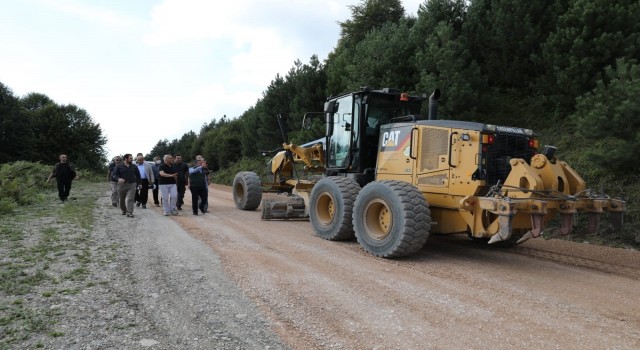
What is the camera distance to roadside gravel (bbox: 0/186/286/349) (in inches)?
136

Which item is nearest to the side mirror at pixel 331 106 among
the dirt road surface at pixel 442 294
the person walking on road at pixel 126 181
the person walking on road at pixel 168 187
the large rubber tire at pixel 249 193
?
the dirt road surface at pixel 442 294

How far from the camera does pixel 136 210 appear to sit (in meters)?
12.3

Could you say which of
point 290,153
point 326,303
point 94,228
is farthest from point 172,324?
point 290,153

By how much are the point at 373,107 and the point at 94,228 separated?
578 cm

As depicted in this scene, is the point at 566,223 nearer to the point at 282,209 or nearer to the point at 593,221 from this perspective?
the point at 593,221

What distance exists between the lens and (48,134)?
38.0 meters

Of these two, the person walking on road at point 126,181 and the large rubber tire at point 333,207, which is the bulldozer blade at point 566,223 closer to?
the large rubber tire at point 333,207

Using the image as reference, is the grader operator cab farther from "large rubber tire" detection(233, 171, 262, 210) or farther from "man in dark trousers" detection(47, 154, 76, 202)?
"man in dark trousers" detection(47, 154, 76, 202)

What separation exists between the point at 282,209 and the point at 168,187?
3005 mm

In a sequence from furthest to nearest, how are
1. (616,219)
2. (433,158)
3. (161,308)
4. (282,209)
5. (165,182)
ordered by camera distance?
(165,182) < (282,209) < (433,158) < (616,219) < (161,308)

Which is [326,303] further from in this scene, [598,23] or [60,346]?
[598,23]

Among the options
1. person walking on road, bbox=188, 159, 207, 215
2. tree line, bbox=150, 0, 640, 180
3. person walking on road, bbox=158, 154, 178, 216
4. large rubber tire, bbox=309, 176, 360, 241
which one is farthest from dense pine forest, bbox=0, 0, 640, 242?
person walking on road, bbox=158, 154, 178, 216

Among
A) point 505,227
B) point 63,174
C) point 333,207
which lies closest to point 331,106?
point 333,207

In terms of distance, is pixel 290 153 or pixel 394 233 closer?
pixel 394 233
